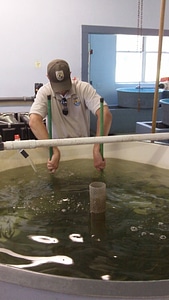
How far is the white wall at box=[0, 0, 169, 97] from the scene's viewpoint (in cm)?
399

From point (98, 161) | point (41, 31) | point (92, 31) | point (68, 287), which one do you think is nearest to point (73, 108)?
point (98, 161)

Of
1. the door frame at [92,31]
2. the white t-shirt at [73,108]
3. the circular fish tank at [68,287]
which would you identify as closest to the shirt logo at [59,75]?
the white t-shirt at [73,108]

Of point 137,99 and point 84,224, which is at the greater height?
point 137,99

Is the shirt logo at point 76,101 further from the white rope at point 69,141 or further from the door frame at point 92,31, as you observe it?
the door frame at point 92,31

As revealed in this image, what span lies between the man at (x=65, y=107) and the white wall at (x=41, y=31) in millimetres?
2078

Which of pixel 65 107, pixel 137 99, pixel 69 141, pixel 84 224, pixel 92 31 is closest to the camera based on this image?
pixel 84 224

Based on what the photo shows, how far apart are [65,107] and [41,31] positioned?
230cm

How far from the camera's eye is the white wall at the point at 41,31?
399 centimetres

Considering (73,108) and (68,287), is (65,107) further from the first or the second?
(68,287)

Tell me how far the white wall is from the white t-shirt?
81.7 inches

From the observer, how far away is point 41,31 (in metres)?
4.09

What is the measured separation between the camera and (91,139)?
5.31 ft

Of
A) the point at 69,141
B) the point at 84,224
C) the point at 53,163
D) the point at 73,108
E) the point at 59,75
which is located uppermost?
the point at 59,75

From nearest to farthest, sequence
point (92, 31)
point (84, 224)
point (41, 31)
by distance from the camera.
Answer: point (84, 224), point (41, 31), point (92, 31)
